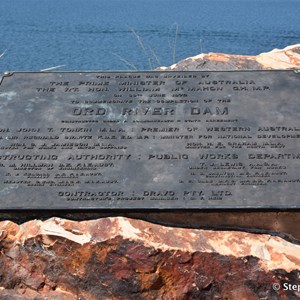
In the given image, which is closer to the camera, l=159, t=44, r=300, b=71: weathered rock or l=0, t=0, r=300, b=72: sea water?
l=159, t=44, r=300, b=71: weathered rock

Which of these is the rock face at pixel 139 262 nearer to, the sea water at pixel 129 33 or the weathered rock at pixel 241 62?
the weathered rock at pixel 241 62

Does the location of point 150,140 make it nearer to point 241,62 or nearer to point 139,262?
point 139,262

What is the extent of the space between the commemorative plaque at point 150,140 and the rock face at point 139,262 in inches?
5.3

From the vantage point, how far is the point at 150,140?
278 centimetres

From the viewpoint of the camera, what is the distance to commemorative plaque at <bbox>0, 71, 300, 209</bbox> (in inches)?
97.7

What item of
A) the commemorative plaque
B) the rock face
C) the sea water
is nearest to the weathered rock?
the commemorative plaque

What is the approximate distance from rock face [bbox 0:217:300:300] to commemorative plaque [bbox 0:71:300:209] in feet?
0.44

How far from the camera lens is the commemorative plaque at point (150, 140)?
2.48 meters

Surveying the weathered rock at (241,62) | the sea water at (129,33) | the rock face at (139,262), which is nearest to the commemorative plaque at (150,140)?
the rock face at (139,262)

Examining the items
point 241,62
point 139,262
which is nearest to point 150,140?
point 139,262

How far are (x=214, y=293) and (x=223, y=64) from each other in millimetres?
2311

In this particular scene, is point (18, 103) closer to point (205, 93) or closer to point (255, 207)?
point (205, 93)

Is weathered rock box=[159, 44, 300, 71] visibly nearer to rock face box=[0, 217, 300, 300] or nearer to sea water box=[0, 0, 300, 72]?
sea water box=[0, 0, 300, 72]

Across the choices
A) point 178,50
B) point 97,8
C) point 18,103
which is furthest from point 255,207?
point 97,8
